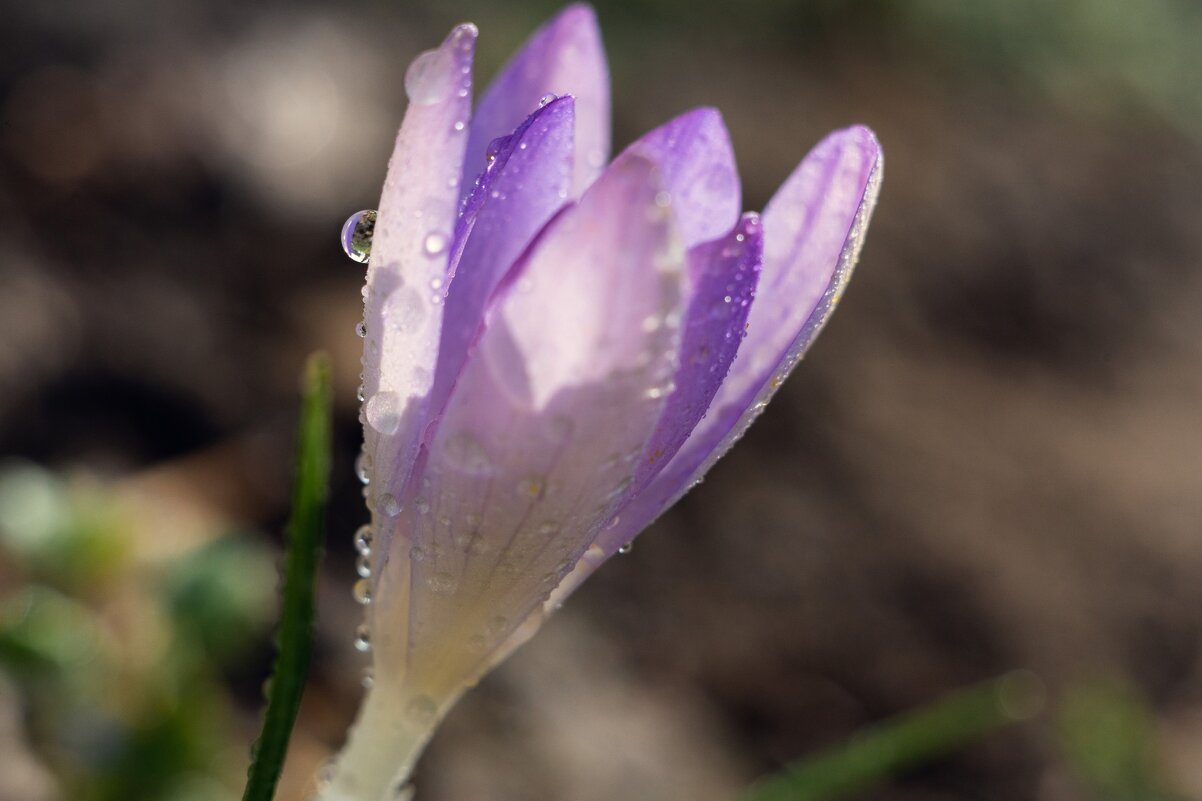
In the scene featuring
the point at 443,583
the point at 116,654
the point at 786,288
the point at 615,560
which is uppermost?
the point at 615,560

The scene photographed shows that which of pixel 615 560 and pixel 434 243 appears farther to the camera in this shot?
pixel 615 560

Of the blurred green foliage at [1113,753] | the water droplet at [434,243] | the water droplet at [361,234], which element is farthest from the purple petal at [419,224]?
the blurred green foliage at [1113,753]

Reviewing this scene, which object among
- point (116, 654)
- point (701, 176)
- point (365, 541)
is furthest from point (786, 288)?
point (116, 654)

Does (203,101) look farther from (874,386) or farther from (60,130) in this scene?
(874,386)

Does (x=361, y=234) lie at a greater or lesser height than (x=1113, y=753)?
lesser

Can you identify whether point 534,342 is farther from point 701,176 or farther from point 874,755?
point 874,755

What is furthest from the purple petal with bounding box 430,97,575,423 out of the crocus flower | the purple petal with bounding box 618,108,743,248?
the purple petal with bounding box 618,108,743,248

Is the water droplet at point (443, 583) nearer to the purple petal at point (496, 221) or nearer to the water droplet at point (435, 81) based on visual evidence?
the purple petal at point (496, 221)

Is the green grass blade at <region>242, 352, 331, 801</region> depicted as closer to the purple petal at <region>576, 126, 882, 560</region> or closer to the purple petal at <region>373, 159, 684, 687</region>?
the purple petal at <region>373, 159, 684, 687</region>
